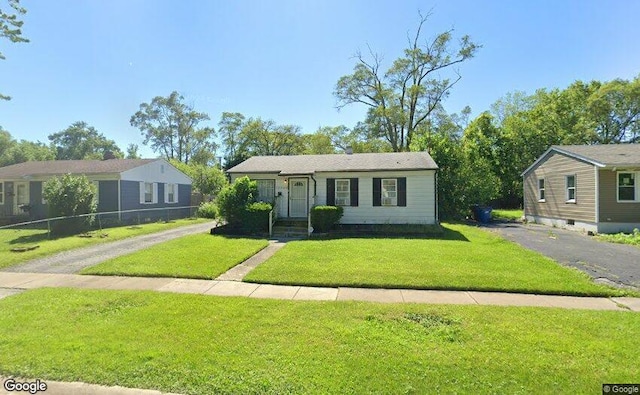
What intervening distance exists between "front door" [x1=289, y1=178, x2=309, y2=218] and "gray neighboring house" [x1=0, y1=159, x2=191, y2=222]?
9992 mm

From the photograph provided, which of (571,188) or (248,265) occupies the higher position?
(571,188)

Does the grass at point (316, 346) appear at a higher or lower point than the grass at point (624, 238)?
lower

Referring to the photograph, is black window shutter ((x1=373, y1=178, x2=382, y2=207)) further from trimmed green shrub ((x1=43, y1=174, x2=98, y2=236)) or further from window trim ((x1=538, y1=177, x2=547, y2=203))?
trimmed green shrub ((x1=43, y1=174, x2=98, y2=236))

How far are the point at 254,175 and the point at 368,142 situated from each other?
24.3 metres

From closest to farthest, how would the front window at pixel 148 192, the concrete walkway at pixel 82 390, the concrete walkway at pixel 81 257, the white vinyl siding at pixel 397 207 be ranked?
1. the concrete walkway at pixel 82 390
2. the concrete walkway at pixel 81 257
3. the white vinyl siding at pixel 397 207
4. the front window at pixel 148 192

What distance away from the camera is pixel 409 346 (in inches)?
154

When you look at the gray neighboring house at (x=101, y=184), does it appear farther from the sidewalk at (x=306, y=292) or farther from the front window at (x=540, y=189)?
the front window at (x=540, y=189)

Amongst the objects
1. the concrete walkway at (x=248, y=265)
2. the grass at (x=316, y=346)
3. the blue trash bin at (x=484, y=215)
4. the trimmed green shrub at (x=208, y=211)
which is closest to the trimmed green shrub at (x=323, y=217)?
the concrete walkway at (x=248, y=265)

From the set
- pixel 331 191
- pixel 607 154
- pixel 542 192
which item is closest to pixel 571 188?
pixel 607 154

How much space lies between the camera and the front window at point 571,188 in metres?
15.5

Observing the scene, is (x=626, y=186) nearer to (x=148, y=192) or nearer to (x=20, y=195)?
(x=148, y=192)

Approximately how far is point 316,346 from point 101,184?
1922cm

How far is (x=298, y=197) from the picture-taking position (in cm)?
1606

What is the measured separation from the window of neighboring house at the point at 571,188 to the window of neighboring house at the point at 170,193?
2396cm
